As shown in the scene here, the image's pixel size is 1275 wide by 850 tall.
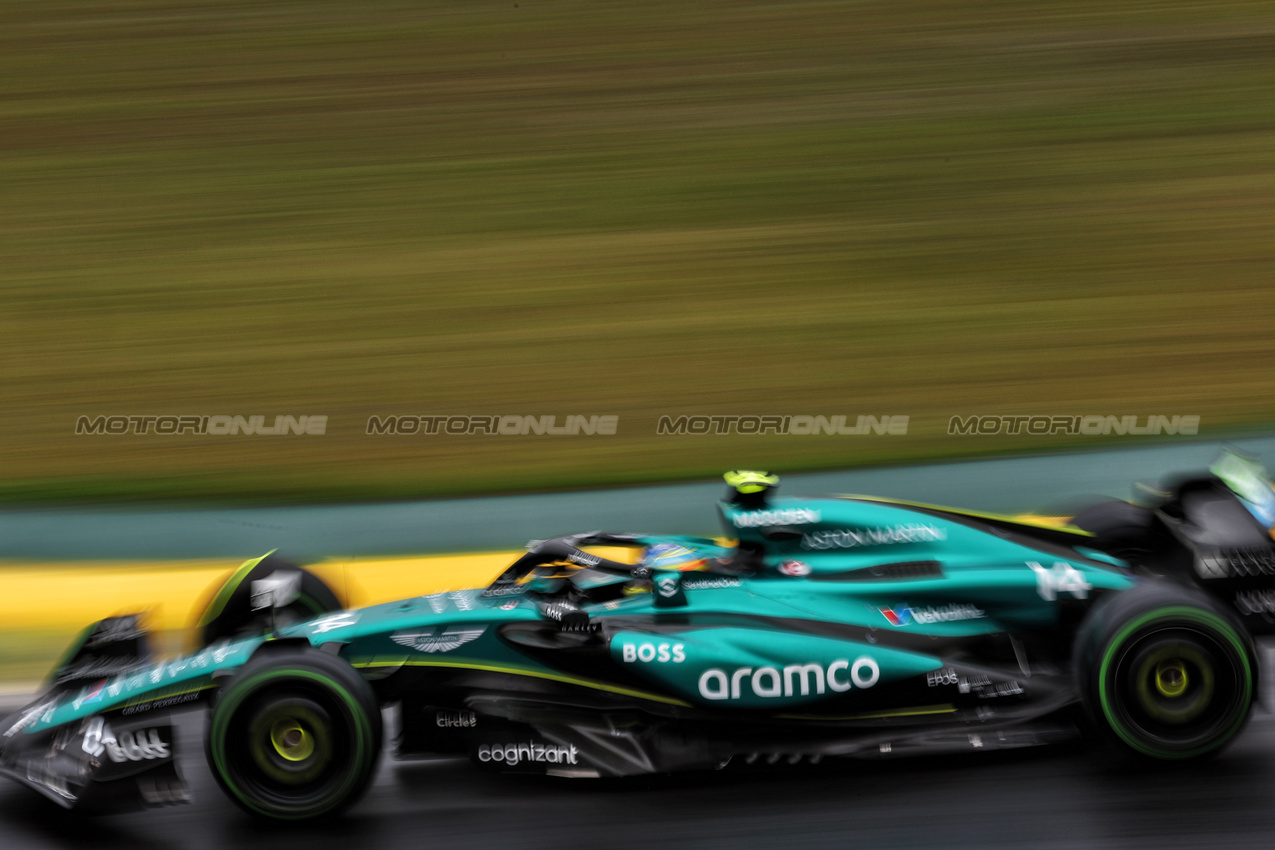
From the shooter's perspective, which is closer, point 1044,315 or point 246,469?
point 246,469

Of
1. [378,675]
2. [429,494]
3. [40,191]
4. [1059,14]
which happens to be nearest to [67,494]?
[429,494]

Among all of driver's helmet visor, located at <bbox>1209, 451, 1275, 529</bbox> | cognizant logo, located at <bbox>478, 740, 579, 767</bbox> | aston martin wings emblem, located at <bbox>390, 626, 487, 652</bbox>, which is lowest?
cognizant logo, located at <bbox>478, 740, 579, 767</bbox>

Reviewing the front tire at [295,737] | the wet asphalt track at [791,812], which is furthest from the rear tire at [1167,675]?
the front tire at [295,737]

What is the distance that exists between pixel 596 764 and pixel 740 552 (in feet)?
3.00

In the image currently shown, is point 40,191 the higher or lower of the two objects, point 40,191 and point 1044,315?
the higher

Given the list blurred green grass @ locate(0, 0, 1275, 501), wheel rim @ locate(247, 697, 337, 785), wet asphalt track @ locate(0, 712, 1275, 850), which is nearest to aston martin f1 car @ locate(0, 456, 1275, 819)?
wheel rim @ locate(247, 697, 337, 785)

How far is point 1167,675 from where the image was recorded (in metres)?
3.79

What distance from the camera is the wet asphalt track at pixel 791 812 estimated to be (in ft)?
11.7

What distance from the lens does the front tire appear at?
143 inches

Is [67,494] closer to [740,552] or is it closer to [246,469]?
[246,469]

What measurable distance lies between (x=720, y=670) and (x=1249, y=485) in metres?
2.22

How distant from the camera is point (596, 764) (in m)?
3.79

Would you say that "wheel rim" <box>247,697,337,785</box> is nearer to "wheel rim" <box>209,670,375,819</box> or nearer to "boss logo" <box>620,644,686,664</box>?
"wheel rim" <box>209,670,375,819</box>

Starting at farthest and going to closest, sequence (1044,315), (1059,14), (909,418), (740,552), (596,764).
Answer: (1059,14)
(1044,315)
(909,418)
(740,552)
(596,764)
